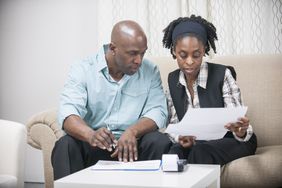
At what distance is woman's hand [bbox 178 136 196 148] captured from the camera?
1.89 m

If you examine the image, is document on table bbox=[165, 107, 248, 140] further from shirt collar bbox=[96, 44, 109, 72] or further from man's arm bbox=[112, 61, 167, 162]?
shirt collar bbox=[96, 44, 109, 72]

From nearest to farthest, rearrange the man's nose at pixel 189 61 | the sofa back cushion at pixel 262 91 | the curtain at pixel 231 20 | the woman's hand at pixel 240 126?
the woman's hand at pixel 240 126 < the man's nose at pixel 189 61 < the sofa back cushion at pixel 262 91 < the curtain at pixel 231 20

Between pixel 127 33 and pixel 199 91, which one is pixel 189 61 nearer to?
pixel 199 91

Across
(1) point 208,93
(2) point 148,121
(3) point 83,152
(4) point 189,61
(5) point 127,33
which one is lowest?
(3) point 83,152

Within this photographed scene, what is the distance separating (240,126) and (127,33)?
0.62 m

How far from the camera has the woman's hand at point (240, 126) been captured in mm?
1738

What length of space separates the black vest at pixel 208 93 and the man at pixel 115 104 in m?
0.06

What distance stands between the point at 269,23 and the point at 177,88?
1015 millimetres

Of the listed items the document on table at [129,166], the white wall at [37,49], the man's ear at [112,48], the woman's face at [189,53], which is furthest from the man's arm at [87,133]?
the white wall at [37,49]

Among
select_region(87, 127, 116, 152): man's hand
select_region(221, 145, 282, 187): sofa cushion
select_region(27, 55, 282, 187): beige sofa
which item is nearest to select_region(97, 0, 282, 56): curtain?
select_region(27, 55, 282, 187): beige sofa

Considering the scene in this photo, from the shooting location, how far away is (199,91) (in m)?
2.10

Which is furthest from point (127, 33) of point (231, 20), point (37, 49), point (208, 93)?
point (37, 49)

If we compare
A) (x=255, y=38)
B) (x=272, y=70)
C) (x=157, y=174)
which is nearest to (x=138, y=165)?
(x=157, y=174)

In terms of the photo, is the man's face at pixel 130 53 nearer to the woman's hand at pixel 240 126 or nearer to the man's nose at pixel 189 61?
the man's nose at pixel 189 61
